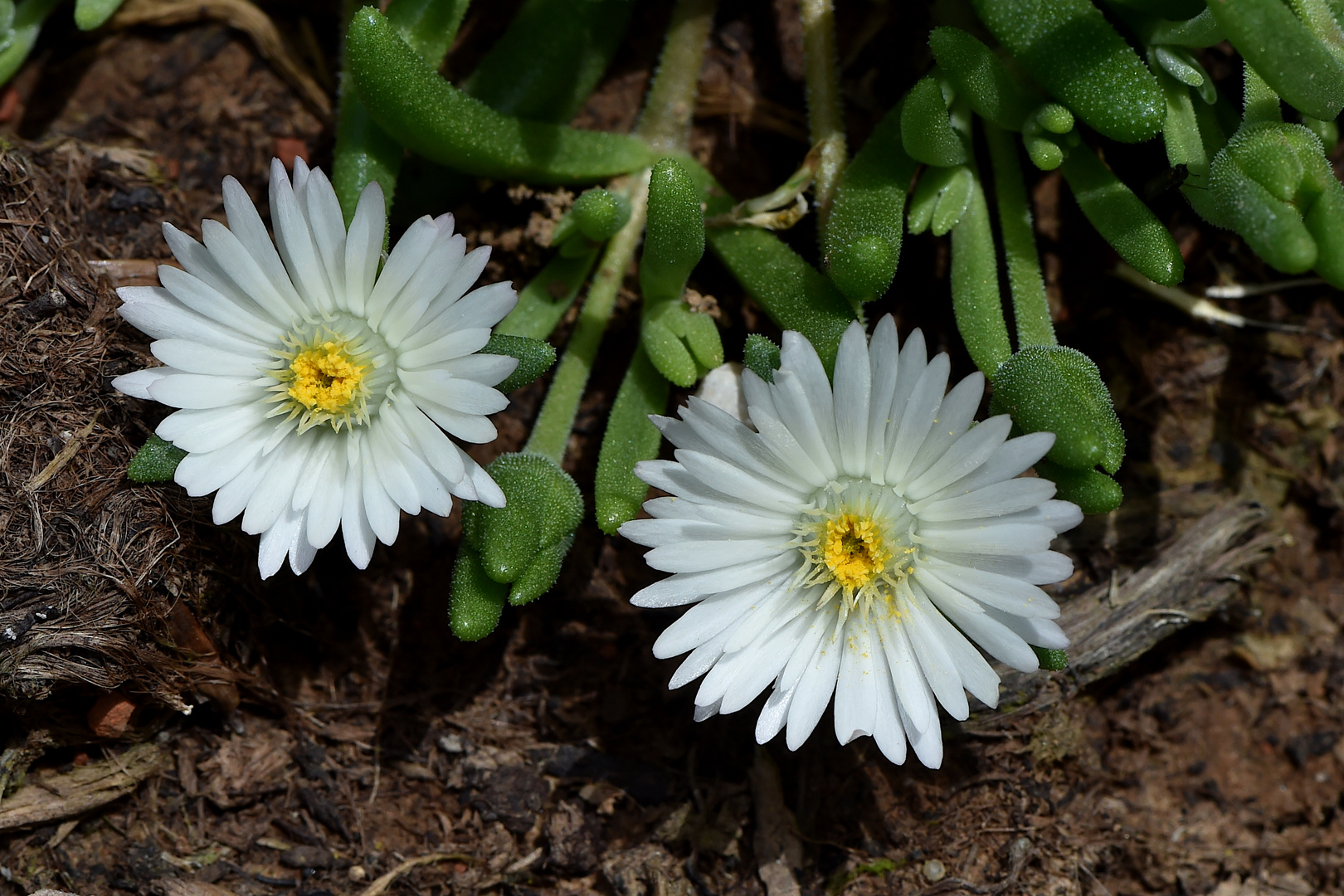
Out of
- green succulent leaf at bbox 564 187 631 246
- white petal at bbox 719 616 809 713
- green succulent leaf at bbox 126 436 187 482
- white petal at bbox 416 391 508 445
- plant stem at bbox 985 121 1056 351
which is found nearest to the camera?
white petal at bbox 416 391 508 445

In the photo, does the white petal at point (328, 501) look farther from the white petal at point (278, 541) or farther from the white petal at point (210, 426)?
the white petal at point (210, 426)

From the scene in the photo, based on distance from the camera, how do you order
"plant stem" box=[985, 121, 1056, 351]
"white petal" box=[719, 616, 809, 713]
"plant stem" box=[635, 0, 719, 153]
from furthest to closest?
"plant stem" box=[635, 0, 719, 153]
"plant stem" box=[985, 121, 1056, 351]
"white petal" box=[719, 616, 809, 713]

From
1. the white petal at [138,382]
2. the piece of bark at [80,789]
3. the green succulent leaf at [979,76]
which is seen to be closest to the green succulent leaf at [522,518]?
the white petal at [138,382]

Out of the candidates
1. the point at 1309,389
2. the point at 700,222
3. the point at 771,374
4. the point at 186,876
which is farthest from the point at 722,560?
the point at 1309,389

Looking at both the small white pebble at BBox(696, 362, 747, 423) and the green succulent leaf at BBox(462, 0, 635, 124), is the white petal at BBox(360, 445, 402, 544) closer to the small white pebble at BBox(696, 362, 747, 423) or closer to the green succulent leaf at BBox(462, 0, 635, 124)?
the small white pebble at BBox(696, 362, 747, 423)

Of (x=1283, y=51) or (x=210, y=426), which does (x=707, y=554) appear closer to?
(x=210, y=426)

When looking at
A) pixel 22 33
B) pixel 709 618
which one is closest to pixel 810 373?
pixel 709 618

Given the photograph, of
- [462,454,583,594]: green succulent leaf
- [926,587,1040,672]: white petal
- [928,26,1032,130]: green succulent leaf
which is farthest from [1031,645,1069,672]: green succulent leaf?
[928,26,1032,130]: green succulent leaf
